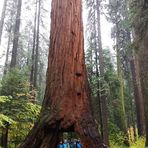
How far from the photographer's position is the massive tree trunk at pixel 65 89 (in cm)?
392

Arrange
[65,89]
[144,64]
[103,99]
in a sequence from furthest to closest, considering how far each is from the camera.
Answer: [103,99]
[144,64]
[65,89]

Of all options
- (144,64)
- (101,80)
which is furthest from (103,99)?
(144,64)

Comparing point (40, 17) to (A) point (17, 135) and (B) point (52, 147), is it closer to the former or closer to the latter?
(A) point (17, 135)

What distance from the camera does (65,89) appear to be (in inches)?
166

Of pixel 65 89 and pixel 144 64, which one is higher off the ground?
pixel 144 64

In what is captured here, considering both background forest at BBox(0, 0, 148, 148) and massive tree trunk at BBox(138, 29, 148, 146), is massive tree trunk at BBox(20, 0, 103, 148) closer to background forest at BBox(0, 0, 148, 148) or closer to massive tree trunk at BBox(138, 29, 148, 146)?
background forest at BBox(0, 0, 148, 148)

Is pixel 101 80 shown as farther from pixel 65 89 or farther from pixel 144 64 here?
pixel 65 89

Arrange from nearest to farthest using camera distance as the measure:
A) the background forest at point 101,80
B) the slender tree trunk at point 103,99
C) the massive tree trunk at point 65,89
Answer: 1. the massive tree trunk at point 65,89
2. the background forest at point 101,80
3. the slender tree trunk at point 103,99

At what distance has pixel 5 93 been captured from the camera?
11.3 meters

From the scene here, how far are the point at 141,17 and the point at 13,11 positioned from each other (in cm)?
2082

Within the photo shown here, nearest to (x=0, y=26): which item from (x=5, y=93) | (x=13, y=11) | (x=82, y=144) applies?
(x=13, y=11)

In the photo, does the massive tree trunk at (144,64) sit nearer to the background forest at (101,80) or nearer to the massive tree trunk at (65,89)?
the background forest at (101,80)

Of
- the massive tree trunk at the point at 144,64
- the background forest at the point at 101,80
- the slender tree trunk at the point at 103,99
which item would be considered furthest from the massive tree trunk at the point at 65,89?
the slender tree trunk at the point at 103,99

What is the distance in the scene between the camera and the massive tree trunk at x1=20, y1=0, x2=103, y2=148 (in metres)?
3.92
